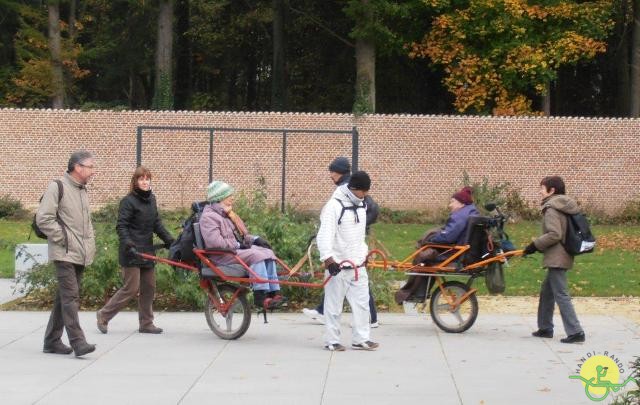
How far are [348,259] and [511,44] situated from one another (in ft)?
93.8

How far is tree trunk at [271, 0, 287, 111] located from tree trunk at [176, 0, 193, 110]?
4740 mm

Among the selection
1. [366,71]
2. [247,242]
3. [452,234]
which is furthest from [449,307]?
[366,71]

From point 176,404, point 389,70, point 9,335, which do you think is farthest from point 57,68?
point 176,404

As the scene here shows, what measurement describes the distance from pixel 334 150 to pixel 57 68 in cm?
1639

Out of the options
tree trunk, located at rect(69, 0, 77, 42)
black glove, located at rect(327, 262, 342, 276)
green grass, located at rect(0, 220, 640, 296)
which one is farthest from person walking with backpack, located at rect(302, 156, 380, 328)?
tree trunk, located at rect(69, 0, 77, 42)

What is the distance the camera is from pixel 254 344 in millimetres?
11219

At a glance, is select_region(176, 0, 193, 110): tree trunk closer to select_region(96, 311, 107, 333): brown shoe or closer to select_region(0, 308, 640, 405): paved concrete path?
select_region(0, 308, 640, 405): paved concrete path

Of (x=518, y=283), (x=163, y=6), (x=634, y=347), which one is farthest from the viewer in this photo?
(x=163, y=6)

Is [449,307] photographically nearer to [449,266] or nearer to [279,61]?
[449,266]

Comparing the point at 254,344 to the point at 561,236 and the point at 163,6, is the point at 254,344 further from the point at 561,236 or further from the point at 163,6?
the point at 163,6

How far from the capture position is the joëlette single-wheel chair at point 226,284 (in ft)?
37.0

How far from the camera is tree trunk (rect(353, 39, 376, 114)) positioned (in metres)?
38.5

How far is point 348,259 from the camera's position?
35.4 feet

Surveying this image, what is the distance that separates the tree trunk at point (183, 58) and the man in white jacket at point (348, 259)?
3825cm
